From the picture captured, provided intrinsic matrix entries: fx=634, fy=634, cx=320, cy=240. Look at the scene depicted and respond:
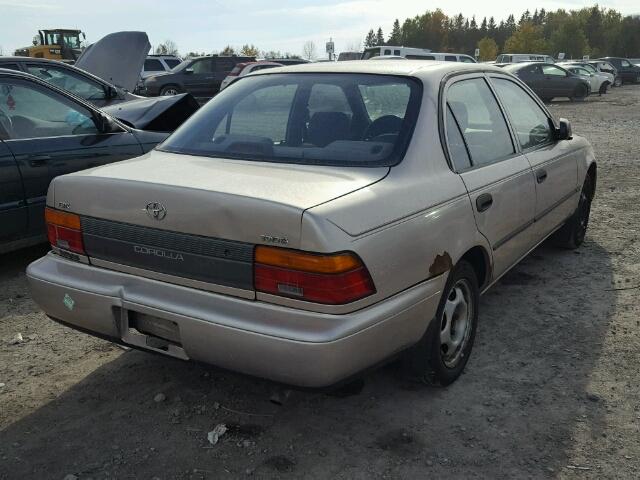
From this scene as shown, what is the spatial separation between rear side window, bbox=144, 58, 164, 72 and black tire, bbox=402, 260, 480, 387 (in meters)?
25.7

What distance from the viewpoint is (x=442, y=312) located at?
2.97 metres

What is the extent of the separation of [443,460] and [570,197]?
295 centimetres

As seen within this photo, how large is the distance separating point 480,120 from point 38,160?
10.7 ft

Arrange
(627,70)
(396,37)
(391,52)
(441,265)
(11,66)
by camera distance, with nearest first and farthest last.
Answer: (441,265)
(11,66)
(391,52)
(627,70)
(396,37)

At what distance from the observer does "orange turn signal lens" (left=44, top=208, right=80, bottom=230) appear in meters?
2.92

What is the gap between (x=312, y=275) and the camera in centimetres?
235

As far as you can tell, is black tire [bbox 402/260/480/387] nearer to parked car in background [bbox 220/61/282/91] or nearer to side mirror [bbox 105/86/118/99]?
side mirror [bbox 105/86/118/99]

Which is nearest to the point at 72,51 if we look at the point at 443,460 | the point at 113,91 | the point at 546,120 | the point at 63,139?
the point at 113,91

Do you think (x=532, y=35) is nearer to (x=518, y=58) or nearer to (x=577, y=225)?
(x=518, y=58)

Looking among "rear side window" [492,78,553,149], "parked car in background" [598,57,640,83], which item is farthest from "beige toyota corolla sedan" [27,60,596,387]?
"parked car in background" [598,57,640,83]

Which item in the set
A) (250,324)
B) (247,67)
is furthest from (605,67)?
(250,324)

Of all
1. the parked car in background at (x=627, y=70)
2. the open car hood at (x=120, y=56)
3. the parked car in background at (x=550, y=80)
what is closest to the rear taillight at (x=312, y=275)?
the open car hood at (x=120, y=56)

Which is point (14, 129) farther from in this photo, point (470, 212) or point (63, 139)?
point (470, 212)

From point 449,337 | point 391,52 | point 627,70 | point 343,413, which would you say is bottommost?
point 343,413
